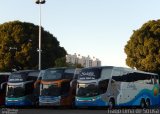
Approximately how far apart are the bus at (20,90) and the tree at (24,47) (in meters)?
29.8

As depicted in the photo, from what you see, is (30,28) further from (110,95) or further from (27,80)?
(110,95)

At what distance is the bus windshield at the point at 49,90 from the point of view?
96.8ft

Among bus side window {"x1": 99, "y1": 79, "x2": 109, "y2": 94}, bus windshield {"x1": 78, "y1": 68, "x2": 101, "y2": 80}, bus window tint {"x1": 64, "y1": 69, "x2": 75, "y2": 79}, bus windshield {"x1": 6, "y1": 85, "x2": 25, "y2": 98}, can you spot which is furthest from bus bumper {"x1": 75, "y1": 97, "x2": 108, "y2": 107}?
bus windshield {"x1": 6, "y1": 85, "x2": 25, "y2": 98}

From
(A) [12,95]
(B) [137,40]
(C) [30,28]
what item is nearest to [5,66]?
(C) [30,28]

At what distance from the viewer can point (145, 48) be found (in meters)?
59.0

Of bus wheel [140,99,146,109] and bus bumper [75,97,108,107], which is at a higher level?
bus bumper [75,97,108,107]

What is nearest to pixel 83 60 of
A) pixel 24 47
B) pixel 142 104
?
pixel 24 47

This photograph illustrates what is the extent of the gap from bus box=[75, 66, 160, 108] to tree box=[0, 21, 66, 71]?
32.6m

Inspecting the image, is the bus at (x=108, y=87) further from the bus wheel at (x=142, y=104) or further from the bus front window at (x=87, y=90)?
the bus wheel at (x=142, y=104)

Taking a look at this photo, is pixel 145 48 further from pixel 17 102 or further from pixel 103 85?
pixel 103 85

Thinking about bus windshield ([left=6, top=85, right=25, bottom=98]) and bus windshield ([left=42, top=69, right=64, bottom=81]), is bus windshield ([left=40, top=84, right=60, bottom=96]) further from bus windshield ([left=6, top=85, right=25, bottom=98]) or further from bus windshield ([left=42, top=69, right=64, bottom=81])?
bus windshield ([left=6, top=85, right=25, bottom=98])

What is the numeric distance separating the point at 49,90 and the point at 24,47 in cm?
3356

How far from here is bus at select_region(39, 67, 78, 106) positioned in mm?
29438

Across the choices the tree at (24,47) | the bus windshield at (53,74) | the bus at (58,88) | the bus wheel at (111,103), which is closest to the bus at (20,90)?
the bus at (58,88)
